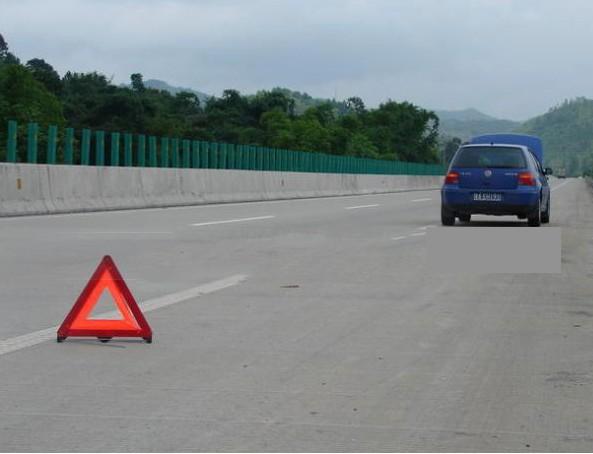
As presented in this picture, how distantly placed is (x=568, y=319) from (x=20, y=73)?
90751 mm

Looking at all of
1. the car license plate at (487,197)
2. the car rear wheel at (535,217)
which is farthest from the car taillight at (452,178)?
the car rear wheel at (535,217)

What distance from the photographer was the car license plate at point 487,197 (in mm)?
21000

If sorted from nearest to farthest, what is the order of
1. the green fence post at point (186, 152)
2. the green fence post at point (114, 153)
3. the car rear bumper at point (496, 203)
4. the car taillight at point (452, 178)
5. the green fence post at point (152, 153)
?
1. the car rear bumper at point (496, 203)
2. the car taillight at point (452, 178)
3. the green fence post at point (114, 153)
4. the green fence post at point (152, 153)
5. the green fence post at point (186, 152)

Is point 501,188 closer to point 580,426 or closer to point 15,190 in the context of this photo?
point 15,190

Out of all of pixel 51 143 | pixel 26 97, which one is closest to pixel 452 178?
pixel 51 143

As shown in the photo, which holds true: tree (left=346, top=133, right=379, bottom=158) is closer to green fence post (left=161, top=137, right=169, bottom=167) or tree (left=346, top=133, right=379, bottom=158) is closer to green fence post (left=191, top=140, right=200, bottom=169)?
green fence post (left=191, top=140, right=200, bottom=169)

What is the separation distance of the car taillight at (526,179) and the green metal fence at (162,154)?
33.6 ft

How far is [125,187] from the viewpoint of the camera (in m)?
27.3

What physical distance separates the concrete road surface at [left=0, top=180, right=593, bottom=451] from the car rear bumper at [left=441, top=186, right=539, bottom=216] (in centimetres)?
730

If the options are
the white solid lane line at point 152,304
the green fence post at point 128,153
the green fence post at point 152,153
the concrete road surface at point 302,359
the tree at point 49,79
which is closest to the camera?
the concrete road surface at point 302,359

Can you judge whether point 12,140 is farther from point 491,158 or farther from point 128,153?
point 491,158

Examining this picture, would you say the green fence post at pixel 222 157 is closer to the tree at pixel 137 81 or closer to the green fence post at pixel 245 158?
the green fence post at pixel 245 158

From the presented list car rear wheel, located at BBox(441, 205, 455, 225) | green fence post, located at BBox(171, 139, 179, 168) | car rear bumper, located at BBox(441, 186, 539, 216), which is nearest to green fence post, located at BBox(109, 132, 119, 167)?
green fence post, located at BBox(171, 139, 179, 168)

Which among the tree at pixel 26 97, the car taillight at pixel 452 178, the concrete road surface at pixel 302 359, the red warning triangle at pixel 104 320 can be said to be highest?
the tree at pixel 26 97
